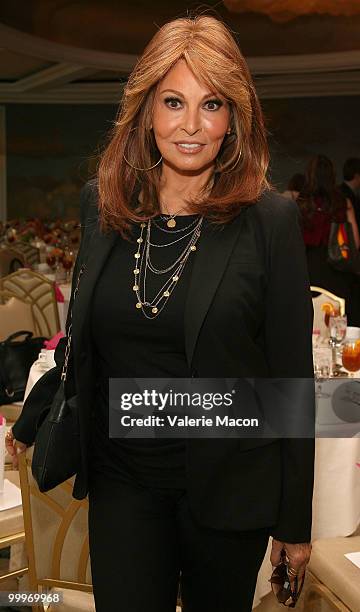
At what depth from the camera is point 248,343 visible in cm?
160

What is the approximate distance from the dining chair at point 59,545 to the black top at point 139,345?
54 cm

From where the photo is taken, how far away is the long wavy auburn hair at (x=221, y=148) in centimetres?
159

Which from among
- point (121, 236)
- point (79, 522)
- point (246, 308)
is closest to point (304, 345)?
point (246, 308)

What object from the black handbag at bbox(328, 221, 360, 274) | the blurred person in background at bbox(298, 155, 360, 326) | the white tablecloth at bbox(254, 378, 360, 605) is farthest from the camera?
the black handbag at bbox(328, 221, 360, 274)

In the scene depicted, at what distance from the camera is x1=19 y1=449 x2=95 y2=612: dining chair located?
217cm

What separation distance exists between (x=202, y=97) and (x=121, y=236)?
0.31m

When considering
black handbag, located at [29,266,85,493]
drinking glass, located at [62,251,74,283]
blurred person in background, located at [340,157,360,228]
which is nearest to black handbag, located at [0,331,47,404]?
black handbag, located at [29,266,85,493]

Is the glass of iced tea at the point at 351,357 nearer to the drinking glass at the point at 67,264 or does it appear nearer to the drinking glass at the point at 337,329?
the drinking glass at the point at 337,329

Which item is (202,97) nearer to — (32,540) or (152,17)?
(32,540)

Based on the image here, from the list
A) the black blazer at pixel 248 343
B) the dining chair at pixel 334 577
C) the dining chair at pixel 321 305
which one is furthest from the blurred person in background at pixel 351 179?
the black blazer at pixel 248 343

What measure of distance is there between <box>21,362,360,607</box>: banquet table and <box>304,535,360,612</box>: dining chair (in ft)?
0.84

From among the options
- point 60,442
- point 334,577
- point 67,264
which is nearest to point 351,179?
point 67,264

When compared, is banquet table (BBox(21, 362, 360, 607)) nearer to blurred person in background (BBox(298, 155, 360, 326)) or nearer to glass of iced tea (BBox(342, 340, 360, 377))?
glass of iced tea (BBox(342, 340, 360, 377))

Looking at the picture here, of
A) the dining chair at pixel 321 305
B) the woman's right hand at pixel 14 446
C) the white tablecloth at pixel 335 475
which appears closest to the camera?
the woman's right hand at pixel 14 446
